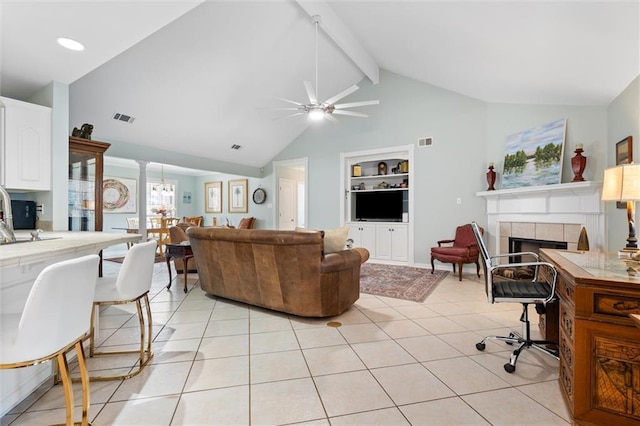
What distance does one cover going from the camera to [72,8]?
79.4 inches

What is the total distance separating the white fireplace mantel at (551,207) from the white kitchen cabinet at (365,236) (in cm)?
214

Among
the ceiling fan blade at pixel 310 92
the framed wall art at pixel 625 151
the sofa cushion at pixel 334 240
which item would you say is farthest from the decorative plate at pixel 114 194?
the framed wall art at pixel 625 151

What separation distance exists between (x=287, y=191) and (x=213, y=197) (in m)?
3.16

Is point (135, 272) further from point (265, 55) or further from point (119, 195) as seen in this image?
point (119, 195)

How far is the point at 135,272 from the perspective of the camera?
1.95 metres

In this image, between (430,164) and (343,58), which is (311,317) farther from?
(343,58)

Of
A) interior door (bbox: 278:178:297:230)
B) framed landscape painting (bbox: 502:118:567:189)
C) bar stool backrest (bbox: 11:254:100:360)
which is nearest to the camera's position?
bar stool backrest (bbox: 11:254:100:360)

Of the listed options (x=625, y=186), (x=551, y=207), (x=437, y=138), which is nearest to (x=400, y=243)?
(x=437, y=138)

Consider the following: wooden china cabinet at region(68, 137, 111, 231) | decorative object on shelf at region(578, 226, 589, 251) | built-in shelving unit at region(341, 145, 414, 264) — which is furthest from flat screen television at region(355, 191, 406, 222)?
wooden china cabinet at region(68, 137, 111, 231)

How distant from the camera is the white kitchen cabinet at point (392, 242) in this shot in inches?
228

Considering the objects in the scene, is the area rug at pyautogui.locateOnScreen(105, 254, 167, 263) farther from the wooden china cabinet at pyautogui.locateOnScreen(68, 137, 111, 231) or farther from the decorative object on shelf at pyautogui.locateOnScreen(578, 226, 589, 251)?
the decorative object on shelf at pyautogui.locateOnScreen(578, 226, 589, 251)

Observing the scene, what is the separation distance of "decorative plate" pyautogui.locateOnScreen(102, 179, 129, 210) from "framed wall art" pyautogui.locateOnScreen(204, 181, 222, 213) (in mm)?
2356

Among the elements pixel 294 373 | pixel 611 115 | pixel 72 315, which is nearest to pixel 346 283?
pixel 294 373

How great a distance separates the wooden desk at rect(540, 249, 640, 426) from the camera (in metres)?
1.38
